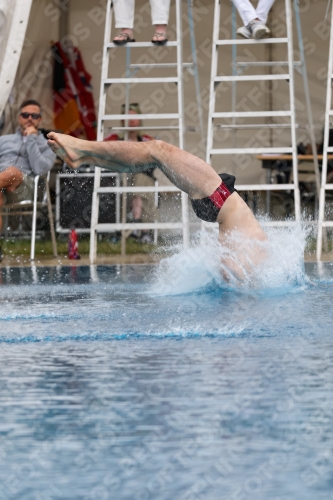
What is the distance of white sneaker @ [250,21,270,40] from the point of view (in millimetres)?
6641

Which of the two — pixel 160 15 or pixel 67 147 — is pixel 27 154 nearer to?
pixel 160 15

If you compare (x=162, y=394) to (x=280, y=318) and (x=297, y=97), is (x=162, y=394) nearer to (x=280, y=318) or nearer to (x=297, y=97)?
(x=280, y=318)

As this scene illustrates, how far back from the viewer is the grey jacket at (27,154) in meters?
7.50

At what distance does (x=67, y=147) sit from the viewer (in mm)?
4141

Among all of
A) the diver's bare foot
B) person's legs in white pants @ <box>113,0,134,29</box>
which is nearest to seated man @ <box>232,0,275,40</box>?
person's legs in white pants @ <box>113,0,134,29</box>

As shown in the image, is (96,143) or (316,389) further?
(96,143)

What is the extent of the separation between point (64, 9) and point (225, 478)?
959 centimetres

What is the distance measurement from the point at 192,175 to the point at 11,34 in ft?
9.94

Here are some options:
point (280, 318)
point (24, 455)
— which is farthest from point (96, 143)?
point (24, 455)

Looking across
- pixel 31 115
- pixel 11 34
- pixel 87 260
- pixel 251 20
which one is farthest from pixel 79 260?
pixel 251 20

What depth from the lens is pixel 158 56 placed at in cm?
1055

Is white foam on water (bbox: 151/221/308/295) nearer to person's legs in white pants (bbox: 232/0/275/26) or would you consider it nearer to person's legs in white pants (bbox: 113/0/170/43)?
person's legs in white pants (bbox: 232/0/275/26)

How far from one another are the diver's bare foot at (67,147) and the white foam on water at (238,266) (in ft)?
2.32

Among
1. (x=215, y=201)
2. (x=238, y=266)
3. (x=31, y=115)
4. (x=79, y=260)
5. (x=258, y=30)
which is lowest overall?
(x=79, y=260)
